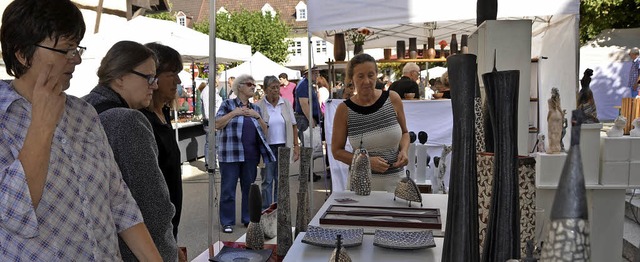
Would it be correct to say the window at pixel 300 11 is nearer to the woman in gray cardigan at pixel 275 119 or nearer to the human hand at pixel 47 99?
the woman in gray cardigan at pixel 275 119

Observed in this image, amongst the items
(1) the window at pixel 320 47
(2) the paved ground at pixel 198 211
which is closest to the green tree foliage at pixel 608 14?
(2) the paved ground at pixel 198 211

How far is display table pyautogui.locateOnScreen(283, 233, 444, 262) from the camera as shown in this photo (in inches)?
72.4

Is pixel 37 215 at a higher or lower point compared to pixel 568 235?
lower

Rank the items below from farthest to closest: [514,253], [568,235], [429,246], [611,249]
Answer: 1. [611,249]
2. [429,246]
3. [514,253]
4. [568,235]

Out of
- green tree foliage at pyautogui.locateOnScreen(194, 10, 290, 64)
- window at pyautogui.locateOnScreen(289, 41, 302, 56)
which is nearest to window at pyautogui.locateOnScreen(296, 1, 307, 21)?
window at pyautogui.locateOnScreen(289, 41, 302, 56)

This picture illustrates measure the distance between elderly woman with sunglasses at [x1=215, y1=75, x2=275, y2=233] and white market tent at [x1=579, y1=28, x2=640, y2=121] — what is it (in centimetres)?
1233

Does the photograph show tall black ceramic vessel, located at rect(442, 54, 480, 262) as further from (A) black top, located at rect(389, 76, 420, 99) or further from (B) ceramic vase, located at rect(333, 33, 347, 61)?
(A) black top, located at rect(389, 76, 420, 99)

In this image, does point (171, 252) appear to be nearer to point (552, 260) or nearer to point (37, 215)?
point (37, 215)

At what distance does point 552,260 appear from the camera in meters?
0.62

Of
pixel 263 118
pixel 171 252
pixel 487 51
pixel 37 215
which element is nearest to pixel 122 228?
pixel 37 215

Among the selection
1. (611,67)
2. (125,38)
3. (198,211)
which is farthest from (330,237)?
(611,67)

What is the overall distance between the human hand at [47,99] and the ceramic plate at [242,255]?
83 centimetres

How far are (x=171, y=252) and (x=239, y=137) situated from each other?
3353 mm

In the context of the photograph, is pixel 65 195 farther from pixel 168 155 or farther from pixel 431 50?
pixel 431 50
